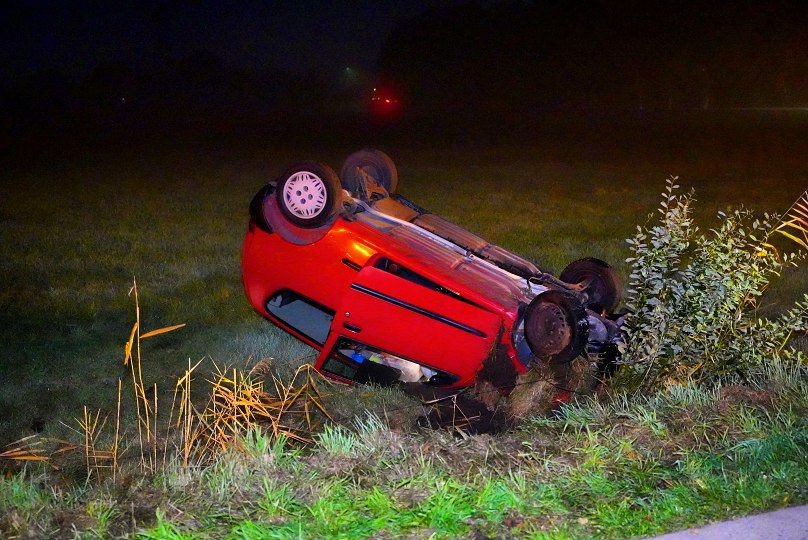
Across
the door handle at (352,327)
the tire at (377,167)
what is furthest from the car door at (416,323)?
the tire at (377,167)

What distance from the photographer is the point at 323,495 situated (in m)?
3.78

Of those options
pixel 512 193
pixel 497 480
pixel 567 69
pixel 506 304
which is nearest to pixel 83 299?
pixel 506 304

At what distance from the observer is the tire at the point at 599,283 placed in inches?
275

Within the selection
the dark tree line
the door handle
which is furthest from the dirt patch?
the dark tree line

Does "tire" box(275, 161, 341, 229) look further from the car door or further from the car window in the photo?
the car window

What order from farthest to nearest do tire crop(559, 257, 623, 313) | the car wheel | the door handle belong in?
tire crop(559, 257, 623, 313), the door handle, the car wheel

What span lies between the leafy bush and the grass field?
24.2 inches

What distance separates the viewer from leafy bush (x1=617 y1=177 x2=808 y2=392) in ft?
17.9

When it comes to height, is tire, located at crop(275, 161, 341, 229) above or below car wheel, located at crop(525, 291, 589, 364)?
above

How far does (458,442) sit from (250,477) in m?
1.08

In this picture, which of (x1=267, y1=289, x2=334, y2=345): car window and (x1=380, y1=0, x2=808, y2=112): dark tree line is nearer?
(x1=267, y1=289, x2=334, y2=345): car window

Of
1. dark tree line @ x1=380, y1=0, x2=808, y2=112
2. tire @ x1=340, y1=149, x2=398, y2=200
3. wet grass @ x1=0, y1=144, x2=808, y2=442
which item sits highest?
dark tree line @ x1=380, y1=0, x2=808, y2=112

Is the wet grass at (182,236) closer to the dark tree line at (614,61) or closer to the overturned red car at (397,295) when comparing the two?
the overturned red car at (397,295)

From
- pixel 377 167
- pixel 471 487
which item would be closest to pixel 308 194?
pixel 377 167
